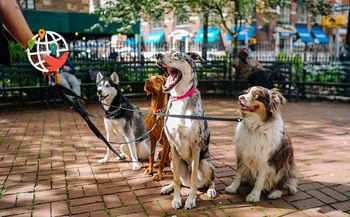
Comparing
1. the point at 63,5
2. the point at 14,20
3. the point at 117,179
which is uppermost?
the point at 63,5

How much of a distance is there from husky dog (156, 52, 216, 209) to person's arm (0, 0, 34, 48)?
1.18m

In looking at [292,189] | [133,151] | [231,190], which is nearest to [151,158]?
[133,151]

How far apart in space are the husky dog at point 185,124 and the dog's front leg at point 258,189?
490 mm

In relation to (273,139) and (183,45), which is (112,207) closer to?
(273,139)

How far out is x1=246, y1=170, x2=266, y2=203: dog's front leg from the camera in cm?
A: 344

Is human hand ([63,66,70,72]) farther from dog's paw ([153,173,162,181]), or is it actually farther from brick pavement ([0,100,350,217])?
dog's paw ([153,173,162,181])

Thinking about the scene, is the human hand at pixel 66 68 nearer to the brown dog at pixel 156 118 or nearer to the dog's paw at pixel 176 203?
the brown dog at pixel 156 118

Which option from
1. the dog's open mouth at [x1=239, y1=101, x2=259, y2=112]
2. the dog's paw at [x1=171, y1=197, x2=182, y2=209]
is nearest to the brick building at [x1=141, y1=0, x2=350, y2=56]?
the dog's open mouth at [x1=239, y1=101, x2=259, y2=112]

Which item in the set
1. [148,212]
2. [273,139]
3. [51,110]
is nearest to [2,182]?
[148,212]

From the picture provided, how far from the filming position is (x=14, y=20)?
7.29ft

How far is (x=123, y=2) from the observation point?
11.0 meters

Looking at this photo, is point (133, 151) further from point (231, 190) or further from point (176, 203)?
point (231, 190)

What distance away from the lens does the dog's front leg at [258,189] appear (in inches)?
135

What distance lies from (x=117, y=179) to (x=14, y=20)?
248cm
